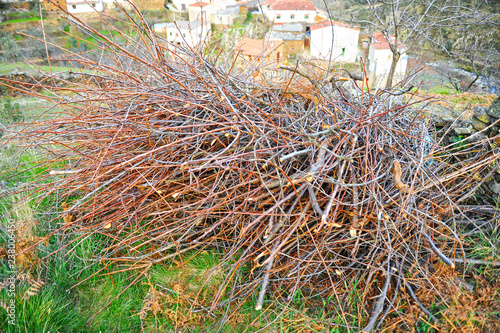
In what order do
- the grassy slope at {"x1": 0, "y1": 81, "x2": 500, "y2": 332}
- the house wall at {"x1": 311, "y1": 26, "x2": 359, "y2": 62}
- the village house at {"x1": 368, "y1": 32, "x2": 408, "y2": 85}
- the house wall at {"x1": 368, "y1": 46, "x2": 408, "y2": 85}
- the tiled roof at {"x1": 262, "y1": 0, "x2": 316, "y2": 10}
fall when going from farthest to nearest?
the tiled roof at {"x1": 262, "y1": 0, "x2": 316, "y2": 10} < the village house at {"x1": 368, "y1": 32, "x2": 408, "y2": 85} < the house wall at {"x1": 368, "y1": 46, "x2": 408, "y2": 85} < the house wall at {"x1": 311, "y1": 26, "x2": 359, "y2": 62} < the grassy slope at {"x1": 0, "y1": 81, "x2": 500, "y2": 332}

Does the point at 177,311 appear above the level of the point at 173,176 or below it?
below

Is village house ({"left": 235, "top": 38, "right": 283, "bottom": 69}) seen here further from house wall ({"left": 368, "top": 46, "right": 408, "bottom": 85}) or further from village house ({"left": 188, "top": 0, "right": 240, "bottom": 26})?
village house ({"left": 188, "top": 0, "right": 240, "bottom": 26})

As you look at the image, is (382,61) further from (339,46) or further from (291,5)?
(339,46)

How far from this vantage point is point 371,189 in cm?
218

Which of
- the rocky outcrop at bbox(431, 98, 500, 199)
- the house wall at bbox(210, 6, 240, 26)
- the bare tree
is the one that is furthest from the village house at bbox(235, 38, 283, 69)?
the house wall at bbox(210, 6, 240, 26)

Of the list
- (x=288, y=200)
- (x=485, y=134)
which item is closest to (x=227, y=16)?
(x=485, y=134)

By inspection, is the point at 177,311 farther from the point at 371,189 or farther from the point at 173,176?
the point at 371,189

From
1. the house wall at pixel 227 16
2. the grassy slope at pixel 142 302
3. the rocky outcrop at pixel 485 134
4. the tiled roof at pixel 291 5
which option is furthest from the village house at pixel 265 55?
the house wall at pixel 227 16

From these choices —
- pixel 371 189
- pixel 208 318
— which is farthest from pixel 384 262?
pixel 208 318

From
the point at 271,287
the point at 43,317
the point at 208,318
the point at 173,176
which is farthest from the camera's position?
the point at 173,176

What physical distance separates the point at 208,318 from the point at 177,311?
0.24 metres

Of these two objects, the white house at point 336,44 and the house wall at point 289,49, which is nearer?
the white house at point 336,44

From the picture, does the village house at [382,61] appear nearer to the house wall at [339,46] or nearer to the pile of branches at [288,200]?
the house wall at [339,46]

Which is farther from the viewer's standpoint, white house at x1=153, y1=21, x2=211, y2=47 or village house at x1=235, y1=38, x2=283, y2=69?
village house at x1=235, y1=38, x2=283, y2=69
